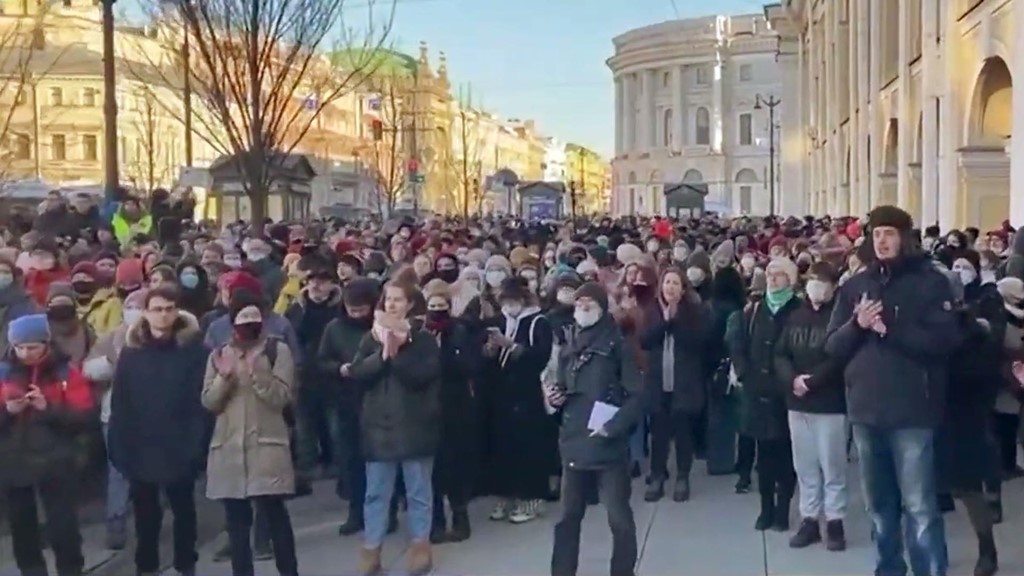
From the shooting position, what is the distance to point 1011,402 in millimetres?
10078

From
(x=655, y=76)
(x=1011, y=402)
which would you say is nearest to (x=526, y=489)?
(x=1011, y=402)

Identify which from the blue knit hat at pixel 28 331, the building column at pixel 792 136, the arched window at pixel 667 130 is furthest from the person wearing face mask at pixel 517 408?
the arched window at pixel 667 130

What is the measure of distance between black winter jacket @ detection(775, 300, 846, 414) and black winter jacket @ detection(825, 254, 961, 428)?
1158mm

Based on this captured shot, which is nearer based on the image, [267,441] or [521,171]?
[267,441]

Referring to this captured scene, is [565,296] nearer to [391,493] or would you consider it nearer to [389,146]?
[391,493]

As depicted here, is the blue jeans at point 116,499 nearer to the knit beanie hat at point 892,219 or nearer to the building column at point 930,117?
the knit beanie hat at point 892,219

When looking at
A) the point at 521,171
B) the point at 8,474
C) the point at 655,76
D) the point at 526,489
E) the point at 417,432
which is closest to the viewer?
the point at 8,474

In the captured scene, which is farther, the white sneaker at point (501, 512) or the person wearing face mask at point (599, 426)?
the white sneaker at point (501, 512)

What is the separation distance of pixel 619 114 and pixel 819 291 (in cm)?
13287

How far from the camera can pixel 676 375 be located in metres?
11.0

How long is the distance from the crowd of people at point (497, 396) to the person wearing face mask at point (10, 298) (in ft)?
0.06

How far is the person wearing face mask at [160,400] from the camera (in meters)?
8.01

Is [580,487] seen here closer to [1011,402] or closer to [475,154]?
[1011,402]

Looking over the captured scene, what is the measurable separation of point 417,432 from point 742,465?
361cm
